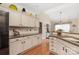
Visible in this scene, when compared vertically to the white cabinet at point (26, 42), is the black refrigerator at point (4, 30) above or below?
above

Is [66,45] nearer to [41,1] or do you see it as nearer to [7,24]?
[41,1]

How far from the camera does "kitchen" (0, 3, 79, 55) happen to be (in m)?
1.96

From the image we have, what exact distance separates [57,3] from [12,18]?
89cm

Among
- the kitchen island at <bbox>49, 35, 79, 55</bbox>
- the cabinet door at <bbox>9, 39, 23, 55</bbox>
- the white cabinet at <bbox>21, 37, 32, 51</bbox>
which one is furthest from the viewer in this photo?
the white cabinet at <bbox>21, 37, 32, 51</bbox>

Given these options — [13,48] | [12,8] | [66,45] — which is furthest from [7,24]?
[66,45]

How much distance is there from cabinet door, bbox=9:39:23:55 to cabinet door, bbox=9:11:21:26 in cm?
33

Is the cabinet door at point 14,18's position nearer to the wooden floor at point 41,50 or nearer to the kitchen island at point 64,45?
the wooden floor at point 41,50

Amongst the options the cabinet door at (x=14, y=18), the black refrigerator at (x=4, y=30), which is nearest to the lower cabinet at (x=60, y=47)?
the cabinet door at (x=14, y=18)

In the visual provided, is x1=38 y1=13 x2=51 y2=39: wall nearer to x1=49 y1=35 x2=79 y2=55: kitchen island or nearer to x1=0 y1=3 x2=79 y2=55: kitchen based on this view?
x1=0 y1=3 x2=79 y2=55: kitchen

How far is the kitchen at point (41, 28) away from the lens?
1960 millimetres

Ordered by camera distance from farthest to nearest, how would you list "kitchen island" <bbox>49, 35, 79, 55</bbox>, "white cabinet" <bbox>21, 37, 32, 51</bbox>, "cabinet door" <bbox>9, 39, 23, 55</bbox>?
1. "white cabinet" <bbox>21, 37, 32, 51</bbox>
2. "cabinet door" <bbox>9, 39, 23, 55</bbox>
3. "kitchen island" <bbox>49, 35, 79, 55</bbox>

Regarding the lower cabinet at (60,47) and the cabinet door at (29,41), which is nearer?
the lower cabinet at (60,47)

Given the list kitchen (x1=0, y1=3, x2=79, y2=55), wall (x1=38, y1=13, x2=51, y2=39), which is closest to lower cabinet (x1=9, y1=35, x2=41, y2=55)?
kitchen (x1=0, y1=3, x2=79, y2=55)

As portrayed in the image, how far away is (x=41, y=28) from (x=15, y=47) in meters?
0.61
